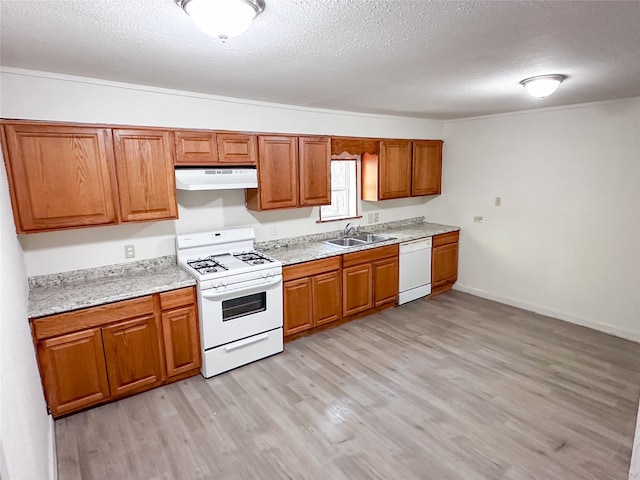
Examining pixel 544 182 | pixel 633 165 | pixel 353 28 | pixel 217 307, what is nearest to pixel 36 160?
pixel 217 307

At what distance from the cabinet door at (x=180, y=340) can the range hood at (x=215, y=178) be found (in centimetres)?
99

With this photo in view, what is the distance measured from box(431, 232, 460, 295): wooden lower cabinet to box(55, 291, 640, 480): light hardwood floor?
131cm

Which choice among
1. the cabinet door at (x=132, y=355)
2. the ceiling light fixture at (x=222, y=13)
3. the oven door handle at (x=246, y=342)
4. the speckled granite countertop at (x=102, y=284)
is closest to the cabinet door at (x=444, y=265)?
the oven door handle at (x=246, y=342)

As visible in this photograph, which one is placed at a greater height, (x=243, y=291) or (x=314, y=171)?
(x=314, y=171)

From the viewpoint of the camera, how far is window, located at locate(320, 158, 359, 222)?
15.0 feet

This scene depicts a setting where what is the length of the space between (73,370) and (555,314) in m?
4.75

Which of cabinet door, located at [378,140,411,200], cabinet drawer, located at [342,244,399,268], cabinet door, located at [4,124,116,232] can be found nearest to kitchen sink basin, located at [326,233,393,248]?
cabinet drawer, located at [342,244,399,268]

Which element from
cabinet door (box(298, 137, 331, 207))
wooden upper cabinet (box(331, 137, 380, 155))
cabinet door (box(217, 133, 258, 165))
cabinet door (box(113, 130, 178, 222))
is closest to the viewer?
cabinet door (box(113, 130, 178, 222))

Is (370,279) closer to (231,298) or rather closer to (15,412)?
(231,298)

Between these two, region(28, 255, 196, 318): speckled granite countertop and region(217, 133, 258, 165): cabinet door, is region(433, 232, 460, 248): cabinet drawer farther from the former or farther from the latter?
region(28, 255, 196, 318): speckled granite countertop

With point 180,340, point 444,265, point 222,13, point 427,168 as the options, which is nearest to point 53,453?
point 180,340

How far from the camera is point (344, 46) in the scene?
6.51ft

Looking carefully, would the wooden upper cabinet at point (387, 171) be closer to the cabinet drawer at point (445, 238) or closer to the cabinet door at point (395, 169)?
the cabinet door at point (395, 169)

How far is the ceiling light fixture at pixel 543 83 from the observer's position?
2.62 metres
